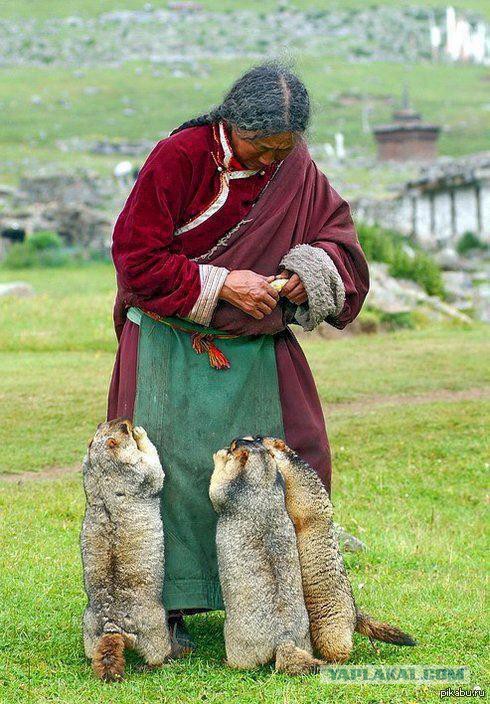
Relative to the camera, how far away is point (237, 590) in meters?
4.50

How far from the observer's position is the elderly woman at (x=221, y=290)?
4543 mm

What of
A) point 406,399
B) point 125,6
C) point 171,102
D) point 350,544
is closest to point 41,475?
point 350,544

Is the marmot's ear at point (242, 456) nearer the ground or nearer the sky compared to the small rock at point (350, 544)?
nearer the sky

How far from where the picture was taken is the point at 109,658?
4.43 meters

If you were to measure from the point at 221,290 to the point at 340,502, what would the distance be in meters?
4.21

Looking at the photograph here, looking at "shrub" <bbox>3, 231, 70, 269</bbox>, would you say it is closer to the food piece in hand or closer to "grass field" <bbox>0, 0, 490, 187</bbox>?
"grass field" <bbox>0, 0, 490, 187</bbox>

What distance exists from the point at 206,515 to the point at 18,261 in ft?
A: 71.4

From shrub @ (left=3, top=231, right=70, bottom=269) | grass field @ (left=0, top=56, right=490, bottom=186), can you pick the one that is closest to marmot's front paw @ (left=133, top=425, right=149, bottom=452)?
shrub @ (left=3, top=231, right=70, bottom=269)

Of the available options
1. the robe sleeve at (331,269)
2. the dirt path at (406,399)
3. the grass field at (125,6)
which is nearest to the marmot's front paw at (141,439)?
the robe sleeve at (331,269)

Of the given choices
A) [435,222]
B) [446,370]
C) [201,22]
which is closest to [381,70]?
[201,22]

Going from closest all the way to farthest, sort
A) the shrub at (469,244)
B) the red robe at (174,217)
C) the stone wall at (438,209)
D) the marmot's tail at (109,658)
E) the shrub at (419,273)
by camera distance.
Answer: the marmot's tail at (109,658)
the red robe at (174,217)
the shrub at (419,273)
the shrub at (469,244)
the stone wall at (438,209)

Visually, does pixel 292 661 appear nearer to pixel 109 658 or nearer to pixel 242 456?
pixel 109 658

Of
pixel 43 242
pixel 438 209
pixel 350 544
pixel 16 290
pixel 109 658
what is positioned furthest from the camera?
pixel 438 209

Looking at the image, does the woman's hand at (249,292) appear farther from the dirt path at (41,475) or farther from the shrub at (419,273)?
the shrub at (419,273)
